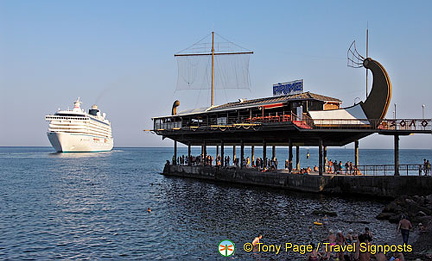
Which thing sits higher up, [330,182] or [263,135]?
[263,135]

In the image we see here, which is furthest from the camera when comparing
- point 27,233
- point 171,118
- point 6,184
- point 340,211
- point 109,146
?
point 109,146

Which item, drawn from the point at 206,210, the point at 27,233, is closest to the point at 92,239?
the point at 27,233

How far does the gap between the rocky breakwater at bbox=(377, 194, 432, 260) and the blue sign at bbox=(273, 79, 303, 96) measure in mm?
19202

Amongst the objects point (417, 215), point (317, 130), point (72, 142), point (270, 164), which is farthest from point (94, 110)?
point (417, 215)

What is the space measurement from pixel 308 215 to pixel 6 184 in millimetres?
41308

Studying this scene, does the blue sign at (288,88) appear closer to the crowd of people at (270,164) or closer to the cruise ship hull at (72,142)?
the crowd of people at (270,164)

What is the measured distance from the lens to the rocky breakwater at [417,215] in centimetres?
2080

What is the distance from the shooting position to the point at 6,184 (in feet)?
170

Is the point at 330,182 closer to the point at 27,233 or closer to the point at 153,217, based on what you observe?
the point at 153,217

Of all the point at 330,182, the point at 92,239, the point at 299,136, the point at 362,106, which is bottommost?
the point at 92,239

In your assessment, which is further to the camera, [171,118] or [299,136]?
[171,118]

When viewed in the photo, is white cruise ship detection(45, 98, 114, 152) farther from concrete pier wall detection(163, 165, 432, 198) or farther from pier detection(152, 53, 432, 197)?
concrete pier wall detection(163, 165, 432, 198)

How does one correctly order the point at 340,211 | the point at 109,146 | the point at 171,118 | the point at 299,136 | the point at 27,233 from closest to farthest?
the point at 27,233 < the point at 340,211 < the point at 299,136 < the point at 171,118 < the point at 109,146

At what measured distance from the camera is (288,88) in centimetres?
4791
